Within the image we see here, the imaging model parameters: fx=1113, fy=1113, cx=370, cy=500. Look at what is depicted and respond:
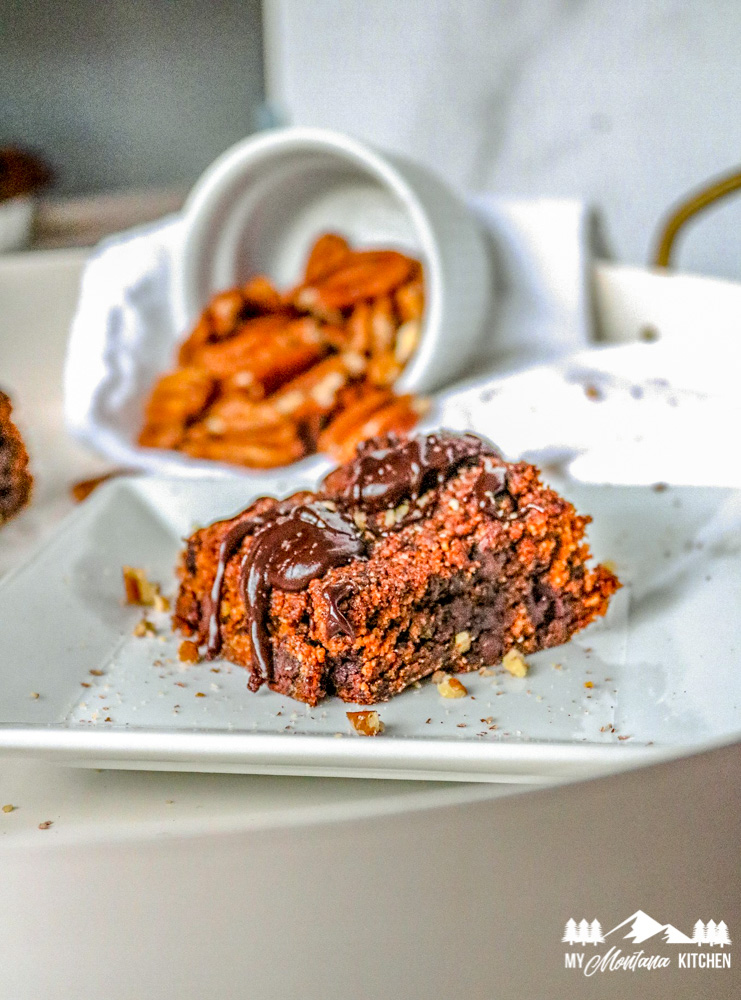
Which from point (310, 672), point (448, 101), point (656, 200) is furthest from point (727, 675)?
point (448, 101)

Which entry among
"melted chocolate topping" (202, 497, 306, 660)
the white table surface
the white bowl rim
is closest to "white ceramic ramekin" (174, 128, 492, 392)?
the white bowl rim

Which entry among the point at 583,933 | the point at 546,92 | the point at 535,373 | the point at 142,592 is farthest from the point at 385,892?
the point at 546,92

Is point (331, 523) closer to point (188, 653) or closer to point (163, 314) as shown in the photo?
point (188, 653)

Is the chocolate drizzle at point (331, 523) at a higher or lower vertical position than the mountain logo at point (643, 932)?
higher

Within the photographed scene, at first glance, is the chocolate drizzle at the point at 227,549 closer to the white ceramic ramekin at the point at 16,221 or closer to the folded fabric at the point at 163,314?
the white ceramic ramekin at the point at 16,221

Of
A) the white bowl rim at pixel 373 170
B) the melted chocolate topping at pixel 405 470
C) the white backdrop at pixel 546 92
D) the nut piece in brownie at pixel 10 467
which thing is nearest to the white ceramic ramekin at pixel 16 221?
the nut piece in brownie at pixel 10 467

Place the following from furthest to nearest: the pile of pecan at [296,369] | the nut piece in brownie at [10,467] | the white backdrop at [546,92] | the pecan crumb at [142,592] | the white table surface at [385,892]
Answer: the white backdrop at [546,92]
the pile of pecan at [296,369]
the pecan crumb at [142,592]
the nut piece in brownie at [10,467]
the white table surface at [385,892]

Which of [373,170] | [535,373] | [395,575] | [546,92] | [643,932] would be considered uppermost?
[546,92]

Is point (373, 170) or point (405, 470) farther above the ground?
point (373, 170)
